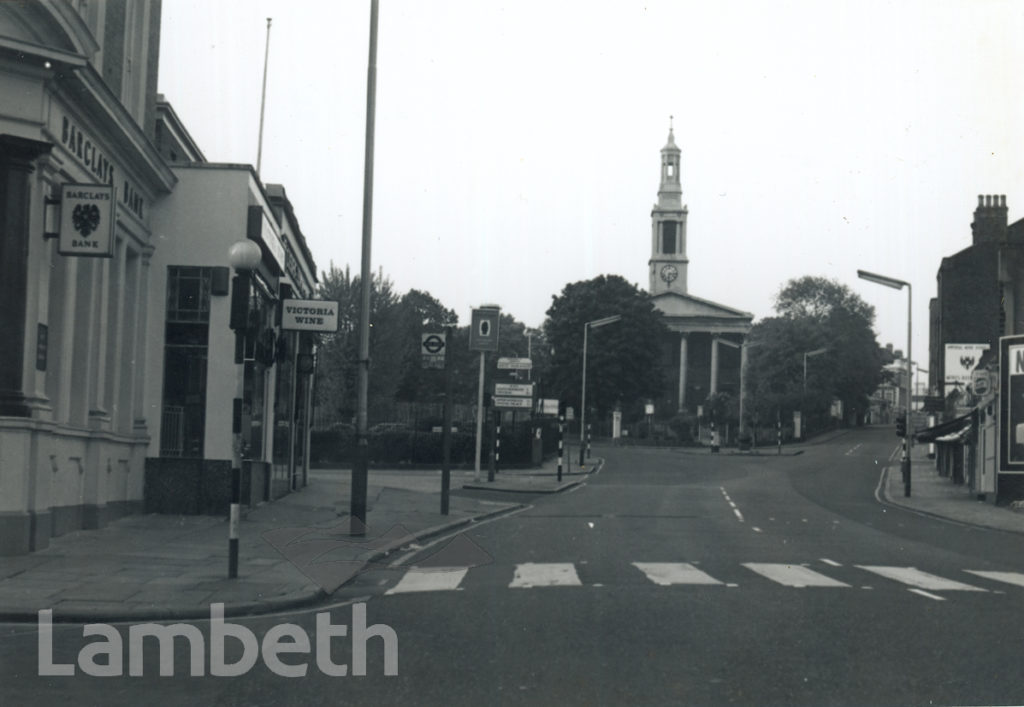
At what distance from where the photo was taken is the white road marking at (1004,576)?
45.6 ft

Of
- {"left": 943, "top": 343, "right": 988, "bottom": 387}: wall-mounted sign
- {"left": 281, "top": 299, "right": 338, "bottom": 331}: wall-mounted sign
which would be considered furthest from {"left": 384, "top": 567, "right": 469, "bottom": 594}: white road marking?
{"left": 943, "top": 343, "right": 988, "bottom": 387}: wall-mounted sign

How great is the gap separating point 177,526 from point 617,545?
6783 mm

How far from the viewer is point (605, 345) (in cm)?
9444

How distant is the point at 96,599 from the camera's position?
11.1 m

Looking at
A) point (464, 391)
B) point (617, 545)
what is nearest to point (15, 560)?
point (617, 545)

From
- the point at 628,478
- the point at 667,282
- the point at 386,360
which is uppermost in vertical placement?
the point at 667,282


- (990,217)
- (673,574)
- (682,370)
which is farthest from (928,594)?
(682,370)

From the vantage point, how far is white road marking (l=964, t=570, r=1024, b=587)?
13.9m

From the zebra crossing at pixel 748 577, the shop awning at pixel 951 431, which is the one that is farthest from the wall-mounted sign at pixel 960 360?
the zebra crossing at pixel 748 577

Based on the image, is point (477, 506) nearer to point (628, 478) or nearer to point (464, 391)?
point (628, 478)

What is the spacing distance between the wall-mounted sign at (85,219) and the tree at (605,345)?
78.3 metres

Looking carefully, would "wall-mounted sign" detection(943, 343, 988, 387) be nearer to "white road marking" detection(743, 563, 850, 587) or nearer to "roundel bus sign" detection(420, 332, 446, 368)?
"roundel bus sign" detection(420, 332, 446, 368)

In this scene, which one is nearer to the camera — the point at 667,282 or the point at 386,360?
the point at 386,360

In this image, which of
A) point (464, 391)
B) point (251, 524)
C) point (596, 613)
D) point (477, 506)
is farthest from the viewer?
point (464, 391)
